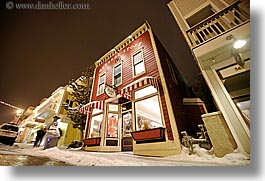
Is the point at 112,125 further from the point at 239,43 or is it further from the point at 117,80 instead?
the point at 239,43

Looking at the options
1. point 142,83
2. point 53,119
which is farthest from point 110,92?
point 53,119

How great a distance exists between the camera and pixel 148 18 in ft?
9.77

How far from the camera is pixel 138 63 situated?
10.6 feet

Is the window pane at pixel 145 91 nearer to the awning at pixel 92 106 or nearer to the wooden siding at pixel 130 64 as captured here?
the wooden siding at pixel 130 64

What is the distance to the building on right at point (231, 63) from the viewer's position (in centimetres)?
170

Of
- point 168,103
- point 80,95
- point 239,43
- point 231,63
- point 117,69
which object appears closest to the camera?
point 239,43

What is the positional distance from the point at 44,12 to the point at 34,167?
2544 millimetres

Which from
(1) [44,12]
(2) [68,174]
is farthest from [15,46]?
(2) [68,174]

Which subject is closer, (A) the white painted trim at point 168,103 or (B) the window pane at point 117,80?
(A) the white painted trim at point 168,103

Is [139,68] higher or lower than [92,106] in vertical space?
higher

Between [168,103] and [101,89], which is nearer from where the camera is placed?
[168,103]

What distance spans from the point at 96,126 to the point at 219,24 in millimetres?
2549

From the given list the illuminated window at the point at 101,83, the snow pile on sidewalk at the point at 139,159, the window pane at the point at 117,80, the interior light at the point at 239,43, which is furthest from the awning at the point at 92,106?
the interior light at the point at 239,43

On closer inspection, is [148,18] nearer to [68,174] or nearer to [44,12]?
[44,12]
